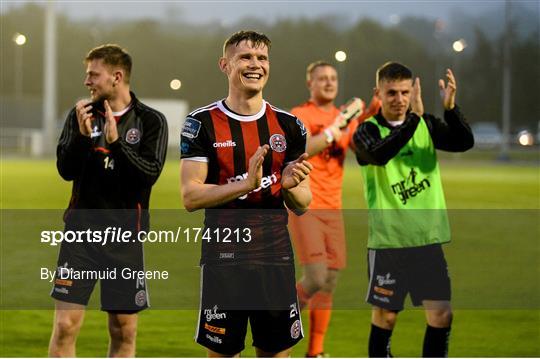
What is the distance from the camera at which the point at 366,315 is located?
9945mm

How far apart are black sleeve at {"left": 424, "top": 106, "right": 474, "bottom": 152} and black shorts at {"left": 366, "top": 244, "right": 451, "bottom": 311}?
71 cm

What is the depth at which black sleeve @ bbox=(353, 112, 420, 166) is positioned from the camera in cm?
660

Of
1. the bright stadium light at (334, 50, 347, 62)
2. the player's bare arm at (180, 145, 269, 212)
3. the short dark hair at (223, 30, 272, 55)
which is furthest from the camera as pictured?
the bright stadium light at (334, 50, 347, 62)

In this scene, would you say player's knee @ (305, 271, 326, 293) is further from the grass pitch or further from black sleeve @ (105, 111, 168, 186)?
black sleeve @ (105, 111, 168, 186)

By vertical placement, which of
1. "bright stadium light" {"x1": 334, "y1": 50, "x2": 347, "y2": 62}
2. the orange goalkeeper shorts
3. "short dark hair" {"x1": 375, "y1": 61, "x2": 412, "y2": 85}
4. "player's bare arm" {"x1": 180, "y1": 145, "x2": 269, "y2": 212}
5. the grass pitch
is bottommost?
the grass pitch

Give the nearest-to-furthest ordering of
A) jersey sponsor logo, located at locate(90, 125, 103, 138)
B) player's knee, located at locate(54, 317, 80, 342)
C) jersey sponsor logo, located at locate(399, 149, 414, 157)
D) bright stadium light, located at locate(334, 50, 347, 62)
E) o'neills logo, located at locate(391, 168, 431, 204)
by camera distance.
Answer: player's knee, located at locate(54, 317, 80, 342), jersey sponsor logo, located at locate(90, 125, 103, 138), o'neills logo, located at locate(391, 168, 431, 204), jersey sponsor logo, located at locate(399, 149, 414, 157), bright stadium light, located at locate(334, 50, 347, 62)

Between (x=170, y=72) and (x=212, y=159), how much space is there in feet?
293

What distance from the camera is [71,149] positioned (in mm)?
5691

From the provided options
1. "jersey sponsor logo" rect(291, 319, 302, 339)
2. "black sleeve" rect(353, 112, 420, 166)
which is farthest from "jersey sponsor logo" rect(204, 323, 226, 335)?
"black sleeve" rect(353, 112, 420, 166)

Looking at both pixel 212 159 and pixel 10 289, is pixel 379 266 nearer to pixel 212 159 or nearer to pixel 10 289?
pixel 212 159

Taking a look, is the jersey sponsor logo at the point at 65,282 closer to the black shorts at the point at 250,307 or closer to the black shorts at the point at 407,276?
the black shorts at the point at 250,307

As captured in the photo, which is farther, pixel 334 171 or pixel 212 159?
pixel 334 171

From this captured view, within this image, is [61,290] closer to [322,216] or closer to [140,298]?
[140,298]

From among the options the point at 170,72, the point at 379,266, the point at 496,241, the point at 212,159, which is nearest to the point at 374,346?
the point at 379,266
